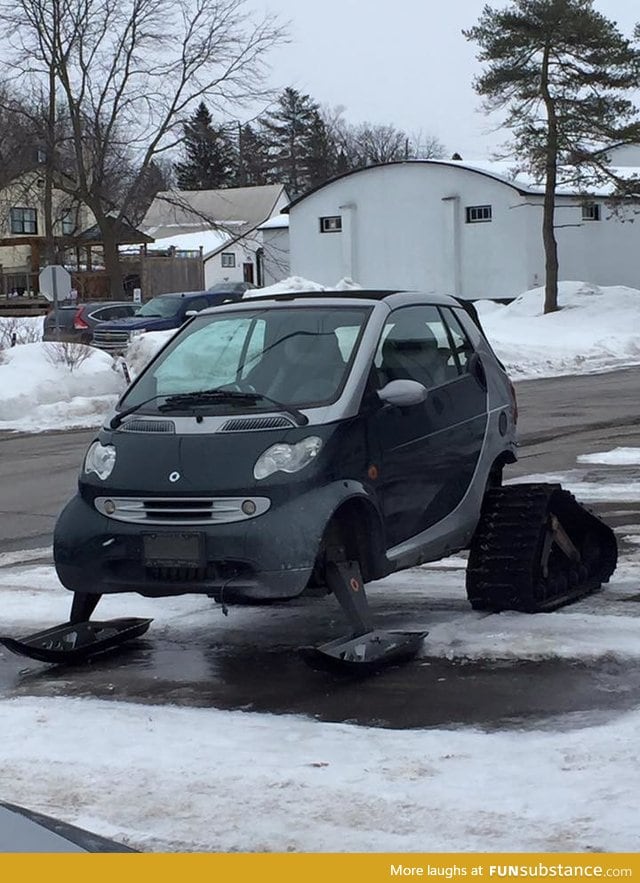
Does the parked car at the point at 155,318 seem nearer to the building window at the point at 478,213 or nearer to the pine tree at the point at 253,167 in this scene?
the building window at the point at 478,213

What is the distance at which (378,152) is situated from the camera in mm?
126500

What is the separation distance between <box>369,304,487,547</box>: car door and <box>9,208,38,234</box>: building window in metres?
76.6

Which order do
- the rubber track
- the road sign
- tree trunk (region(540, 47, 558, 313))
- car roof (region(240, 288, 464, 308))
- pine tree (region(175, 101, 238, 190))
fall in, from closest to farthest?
the rubber track
car roof (region(240, 288, 464, 308))
the road sign
tree trunk (region(540, 47, 558, 313))
pine tree (region(175, 101, 238, 190))

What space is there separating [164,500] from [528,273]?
158ft

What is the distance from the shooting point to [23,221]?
274ft

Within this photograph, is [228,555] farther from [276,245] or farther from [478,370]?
[276,245]

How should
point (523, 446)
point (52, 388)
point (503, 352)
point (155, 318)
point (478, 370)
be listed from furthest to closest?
point (155, 318) → point (503, 352) → point (52, 388) → point (523, 446) → point (478, 370)

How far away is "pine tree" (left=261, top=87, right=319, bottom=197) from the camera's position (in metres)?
115

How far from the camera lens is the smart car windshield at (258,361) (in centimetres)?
721

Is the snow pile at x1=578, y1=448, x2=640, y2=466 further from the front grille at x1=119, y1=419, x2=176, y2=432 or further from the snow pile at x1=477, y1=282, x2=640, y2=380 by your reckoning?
the snow pile at x1=477, y1=282, x2=640, y2=380

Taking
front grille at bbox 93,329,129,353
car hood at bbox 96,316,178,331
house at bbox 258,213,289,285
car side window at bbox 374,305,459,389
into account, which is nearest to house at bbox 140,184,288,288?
house at bbox 258,213,289,285

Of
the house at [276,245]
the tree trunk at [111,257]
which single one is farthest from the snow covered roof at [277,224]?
the tree trunk at [111,257]

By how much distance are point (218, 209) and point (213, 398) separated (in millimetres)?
92083

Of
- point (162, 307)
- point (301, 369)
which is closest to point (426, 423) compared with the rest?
point (301, 369)
